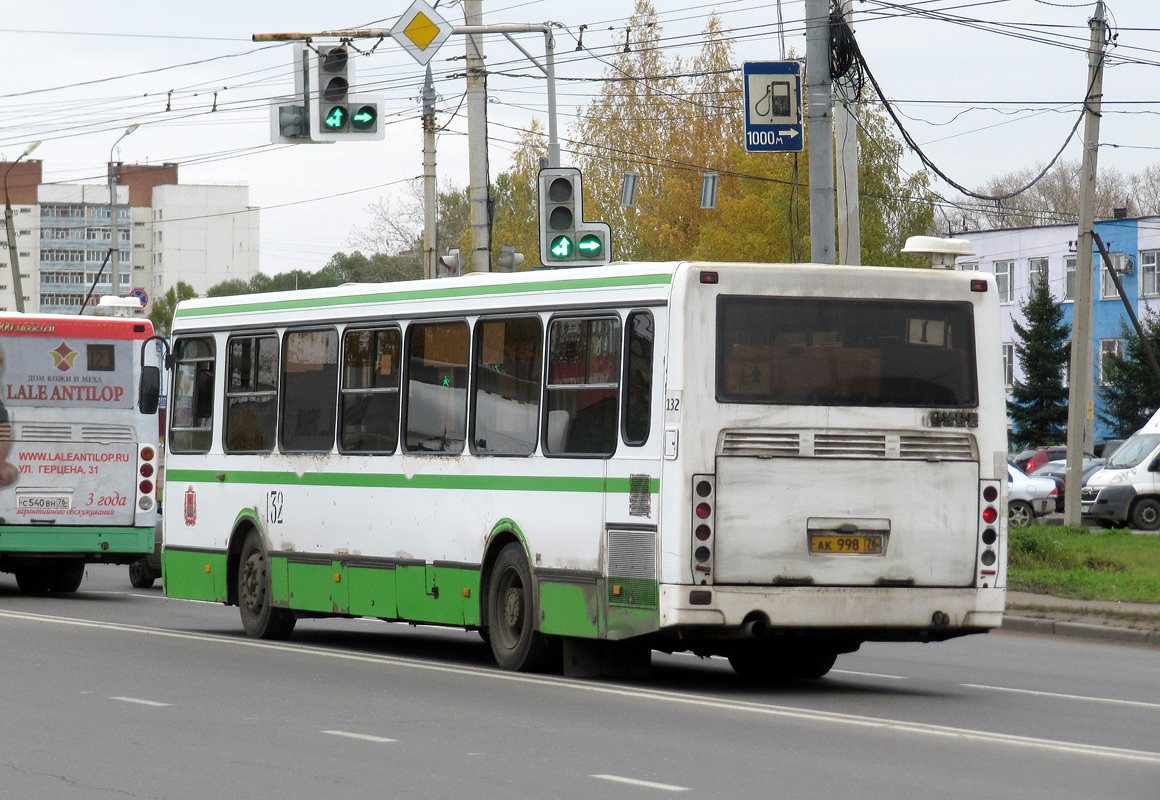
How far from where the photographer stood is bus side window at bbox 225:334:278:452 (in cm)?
1582

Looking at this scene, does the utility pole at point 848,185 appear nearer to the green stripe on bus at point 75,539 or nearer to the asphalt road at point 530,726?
the asphalt road at point 530,726

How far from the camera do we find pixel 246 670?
13.0 meters

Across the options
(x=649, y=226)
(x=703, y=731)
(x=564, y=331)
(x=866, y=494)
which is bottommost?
(x=703, y=731)

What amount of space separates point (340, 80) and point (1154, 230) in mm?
56039

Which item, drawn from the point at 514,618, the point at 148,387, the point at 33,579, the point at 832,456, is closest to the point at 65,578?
the point at 33,579

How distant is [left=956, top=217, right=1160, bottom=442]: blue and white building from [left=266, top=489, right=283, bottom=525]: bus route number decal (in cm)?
5440

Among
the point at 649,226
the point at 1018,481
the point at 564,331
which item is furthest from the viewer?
the point at 649,226

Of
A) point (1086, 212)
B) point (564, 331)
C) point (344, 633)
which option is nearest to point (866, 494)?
point (564, 331)

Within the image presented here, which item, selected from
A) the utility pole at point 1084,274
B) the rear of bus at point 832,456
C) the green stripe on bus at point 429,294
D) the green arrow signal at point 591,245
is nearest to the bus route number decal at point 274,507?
the green stripe on bus at point 429,294

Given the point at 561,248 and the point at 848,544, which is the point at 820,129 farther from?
the point at 848,544

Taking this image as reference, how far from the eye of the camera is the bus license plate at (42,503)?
2048cm

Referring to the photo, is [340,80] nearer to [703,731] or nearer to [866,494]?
[866,494]

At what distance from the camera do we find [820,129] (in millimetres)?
17984

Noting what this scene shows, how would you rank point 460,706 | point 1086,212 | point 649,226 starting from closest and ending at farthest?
point 460,706, point 1086,212, point 649,226
